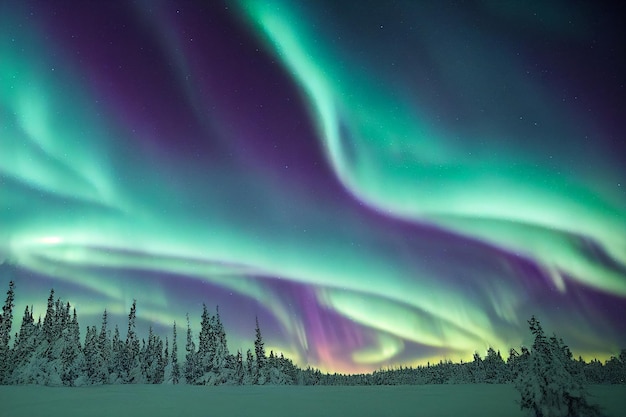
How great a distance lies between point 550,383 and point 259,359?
70.1 m

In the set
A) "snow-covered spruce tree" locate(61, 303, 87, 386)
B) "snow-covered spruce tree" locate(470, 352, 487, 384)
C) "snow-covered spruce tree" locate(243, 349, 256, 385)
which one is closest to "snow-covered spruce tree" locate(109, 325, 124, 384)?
"snow-covered spruce tree" locate(61, 303, 87, 386)

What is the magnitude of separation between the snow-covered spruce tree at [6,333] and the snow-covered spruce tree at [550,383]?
72.9 metres

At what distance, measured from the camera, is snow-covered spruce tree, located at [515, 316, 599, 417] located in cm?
1959

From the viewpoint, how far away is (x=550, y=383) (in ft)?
65.7

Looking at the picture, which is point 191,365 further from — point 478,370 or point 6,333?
point 478,370

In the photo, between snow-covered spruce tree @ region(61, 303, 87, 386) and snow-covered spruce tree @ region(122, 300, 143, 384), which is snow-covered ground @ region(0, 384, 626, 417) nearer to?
snow-covered spruce tree @ region(61, 303, 87, 386)

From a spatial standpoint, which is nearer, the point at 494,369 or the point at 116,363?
the point at 116,363

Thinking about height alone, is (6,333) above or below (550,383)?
above

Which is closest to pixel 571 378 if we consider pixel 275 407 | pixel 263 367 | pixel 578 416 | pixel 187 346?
pixel 578 416

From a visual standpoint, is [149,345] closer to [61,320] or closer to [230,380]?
[61,320]

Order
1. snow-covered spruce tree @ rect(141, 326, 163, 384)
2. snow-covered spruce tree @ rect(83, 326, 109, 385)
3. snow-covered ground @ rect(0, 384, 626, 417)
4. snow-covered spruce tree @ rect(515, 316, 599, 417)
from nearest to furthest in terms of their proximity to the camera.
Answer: snow-covered spruce tree @ rect(515, 316, 599, 417) < snow-covered ground @ rect(0, 384, 626, 417) < snow-covered spruce tree @ rect(83, 326, 109, 385) < snow-covered spruce tree @ rect(141, 326, 163, 384)

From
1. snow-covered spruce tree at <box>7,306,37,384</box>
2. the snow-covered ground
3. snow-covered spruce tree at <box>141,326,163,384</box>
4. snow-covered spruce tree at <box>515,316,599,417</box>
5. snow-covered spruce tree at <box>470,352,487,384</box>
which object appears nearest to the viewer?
snow-covered spruce tree at <box>515,316,599,417</box>

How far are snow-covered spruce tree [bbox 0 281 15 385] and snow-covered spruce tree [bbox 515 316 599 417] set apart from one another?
72.9 meters

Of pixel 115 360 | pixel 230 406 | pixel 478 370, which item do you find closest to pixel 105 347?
pixel 115 360
